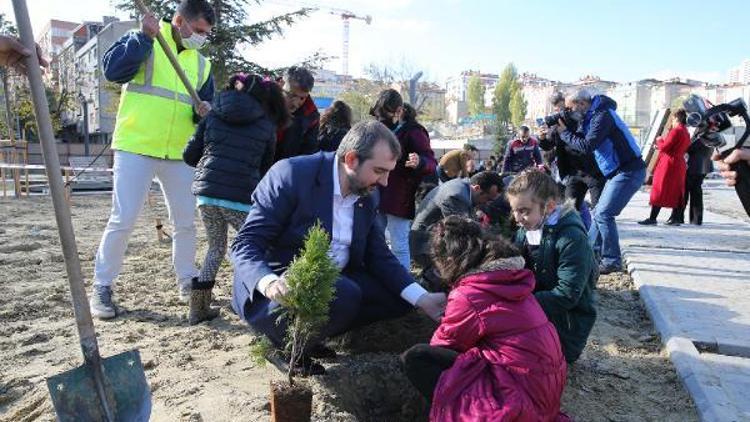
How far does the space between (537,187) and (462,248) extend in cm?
97

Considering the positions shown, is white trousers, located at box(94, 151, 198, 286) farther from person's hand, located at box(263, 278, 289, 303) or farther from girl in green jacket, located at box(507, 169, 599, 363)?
girl in green jacket, located at box(507, 169, 599, 363)

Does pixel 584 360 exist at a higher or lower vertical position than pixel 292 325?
lower

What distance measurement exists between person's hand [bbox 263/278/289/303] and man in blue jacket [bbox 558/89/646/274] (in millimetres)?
4418

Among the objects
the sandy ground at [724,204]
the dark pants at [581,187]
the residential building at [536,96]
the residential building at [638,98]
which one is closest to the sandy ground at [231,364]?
the dark pants at [581,187]

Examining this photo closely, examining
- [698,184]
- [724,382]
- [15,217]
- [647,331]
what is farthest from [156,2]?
[724,382]

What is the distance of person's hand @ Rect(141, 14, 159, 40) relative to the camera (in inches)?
153

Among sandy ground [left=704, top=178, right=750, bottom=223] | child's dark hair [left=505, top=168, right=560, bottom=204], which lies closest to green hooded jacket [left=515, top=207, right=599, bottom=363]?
child's dark hair [left=505, top=168, right=560, bottom=204]

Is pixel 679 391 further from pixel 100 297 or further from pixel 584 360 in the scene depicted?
pixel 100 297

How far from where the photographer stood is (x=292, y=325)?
8.20 ft

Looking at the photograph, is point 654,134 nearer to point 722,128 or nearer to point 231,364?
point 722,128

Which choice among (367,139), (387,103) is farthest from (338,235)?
(387,103)

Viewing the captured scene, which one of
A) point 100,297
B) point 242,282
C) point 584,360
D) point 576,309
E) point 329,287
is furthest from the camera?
point 100,297

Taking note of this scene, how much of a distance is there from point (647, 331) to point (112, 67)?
4.10 m

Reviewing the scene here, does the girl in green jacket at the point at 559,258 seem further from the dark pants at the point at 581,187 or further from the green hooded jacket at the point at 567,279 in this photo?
the dark pants at the point at 581,187
